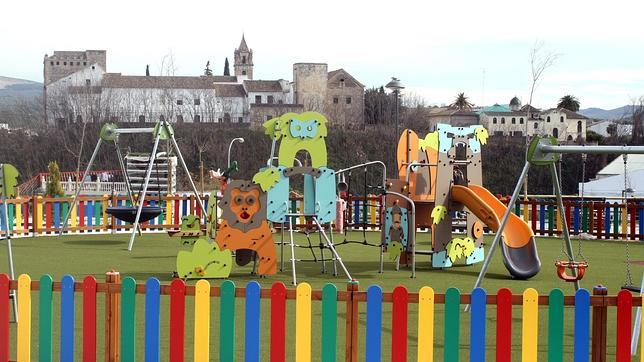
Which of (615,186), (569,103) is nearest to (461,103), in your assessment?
(569,103)

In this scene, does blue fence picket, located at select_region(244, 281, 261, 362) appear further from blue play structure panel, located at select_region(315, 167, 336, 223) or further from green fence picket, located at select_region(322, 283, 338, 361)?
blue play structure panel, located at select_region(315, 167, 336, 223)

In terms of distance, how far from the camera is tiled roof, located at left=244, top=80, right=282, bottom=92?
102625 mm

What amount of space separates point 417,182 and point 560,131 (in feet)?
271

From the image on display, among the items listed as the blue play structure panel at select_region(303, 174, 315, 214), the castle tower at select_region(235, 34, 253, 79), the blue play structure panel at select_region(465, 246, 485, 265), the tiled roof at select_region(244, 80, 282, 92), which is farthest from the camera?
the castle tower at select_region(235, 34, 253, 79)

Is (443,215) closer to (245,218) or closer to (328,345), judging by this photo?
(245,218)

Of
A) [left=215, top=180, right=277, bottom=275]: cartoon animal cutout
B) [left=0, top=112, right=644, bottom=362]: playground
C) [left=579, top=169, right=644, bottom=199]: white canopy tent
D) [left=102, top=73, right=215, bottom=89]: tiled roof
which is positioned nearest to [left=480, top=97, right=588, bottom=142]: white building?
[left=102, top=73, right=215, bottom=89]: tiled roof

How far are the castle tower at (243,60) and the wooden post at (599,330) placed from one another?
5299 inches

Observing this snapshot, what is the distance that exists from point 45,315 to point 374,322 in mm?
2317

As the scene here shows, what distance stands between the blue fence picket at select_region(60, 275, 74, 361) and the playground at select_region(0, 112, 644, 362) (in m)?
0.01

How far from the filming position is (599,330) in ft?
21.0

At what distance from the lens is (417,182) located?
15.7m

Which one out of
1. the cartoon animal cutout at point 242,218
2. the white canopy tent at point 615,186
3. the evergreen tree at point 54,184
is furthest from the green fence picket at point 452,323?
the white canopy tent at point 615,186

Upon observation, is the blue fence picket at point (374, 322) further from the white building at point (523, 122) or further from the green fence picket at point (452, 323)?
the white building at point (523, 122)

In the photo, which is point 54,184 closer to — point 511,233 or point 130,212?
point 130,212
